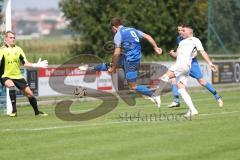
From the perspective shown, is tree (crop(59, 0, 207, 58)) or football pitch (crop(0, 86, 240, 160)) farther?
tree (crop(59, 0, 207, 58))

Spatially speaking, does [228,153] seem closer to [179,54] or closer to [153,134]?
[153,134]

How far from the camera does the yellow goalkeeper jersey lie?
1911 centimetres

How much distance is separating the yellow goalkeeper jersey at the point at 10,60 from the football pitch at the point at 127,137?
180cm

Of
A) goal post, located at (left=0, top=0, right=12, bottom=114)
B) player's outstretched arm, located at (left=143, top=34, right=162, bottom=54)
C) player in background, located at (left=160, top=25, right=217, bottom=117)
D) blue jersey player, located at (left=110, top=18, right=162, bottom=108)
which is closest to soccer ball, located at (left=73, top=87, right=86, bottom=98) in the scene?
goal post, located at (left=0, top=0, right=12, bottom=114)

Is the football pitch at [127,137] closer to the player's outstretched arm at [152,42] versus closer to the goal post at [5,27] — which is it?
the player's outstretched arm at [152,42]

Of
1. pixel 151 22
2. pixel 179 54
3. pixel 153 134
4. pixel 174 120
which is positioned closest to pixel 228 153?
pixel 153 134

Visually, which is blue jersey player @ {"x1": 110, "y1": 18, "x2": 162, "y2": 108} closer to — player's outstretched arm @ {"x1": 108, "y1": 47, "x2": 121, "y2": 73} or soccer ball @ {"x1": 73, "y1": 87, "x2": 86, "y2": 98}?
→ player's outstretched arm @ {"x1": 108, "y1": 47, "x2": 121, "y2": 73}

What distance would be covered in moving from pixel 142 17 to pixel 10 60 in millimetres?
41020

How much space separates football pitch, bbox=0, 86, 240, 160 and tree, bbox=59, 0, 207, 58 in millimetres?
42167

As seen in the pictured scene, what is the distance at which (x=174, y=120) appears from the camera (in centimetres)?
1605

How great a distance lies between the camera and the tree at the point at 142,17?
196ft

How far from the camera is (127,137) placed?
1316 centimetres

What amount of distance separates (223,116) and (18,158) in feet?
22.8

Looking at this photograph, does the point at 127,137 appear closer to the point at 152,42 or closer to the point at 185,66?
the point at 185,66
